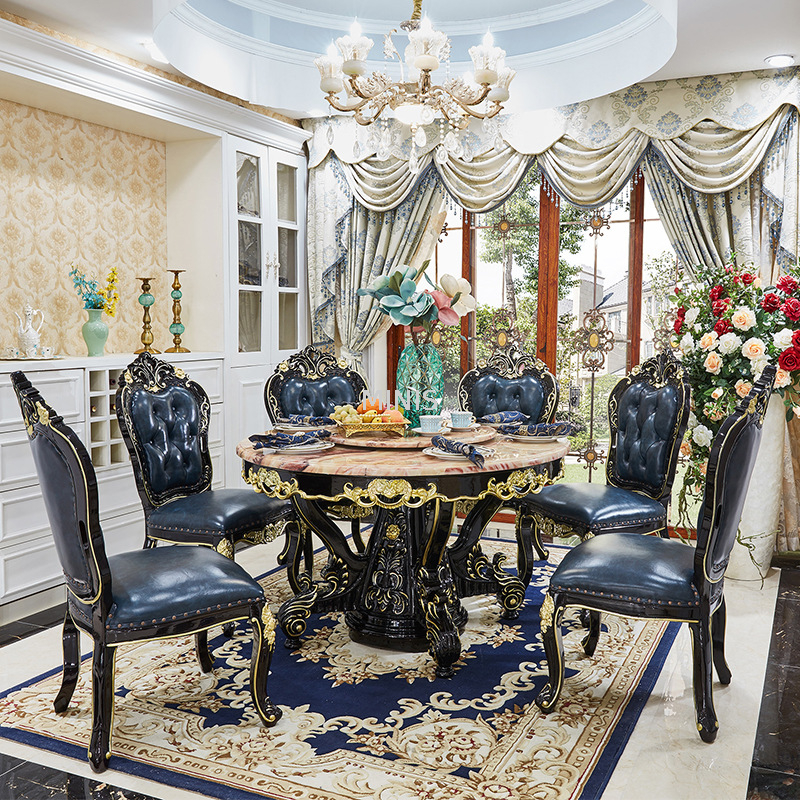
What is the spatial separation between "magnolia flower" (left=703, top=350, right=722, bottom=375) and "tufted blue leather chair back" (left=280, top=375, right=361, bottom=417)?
1.76 metres

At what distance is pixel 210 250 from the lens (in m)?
4.97

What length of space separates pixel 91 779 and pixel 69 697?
449mm

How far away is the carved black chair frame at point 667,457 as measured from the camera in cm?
343

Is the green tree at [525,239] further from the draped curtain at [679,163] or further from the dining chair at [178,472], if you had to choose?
the dining chair at [178,472]

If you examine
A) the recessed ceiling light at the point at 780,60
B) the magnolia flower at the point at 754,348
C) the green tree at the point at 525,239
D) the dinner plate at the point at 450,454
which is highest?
the recessed ceiling light at the point at 780,60

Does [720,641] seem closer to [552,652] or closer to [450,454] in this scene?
[552,652]

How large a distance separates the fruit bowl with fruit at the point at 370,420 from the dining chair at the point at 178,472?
0.52m

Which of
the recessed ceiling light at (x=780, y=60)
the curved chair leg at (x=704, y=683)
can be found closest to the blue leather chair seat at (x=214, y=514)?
the curved chair leg at (x=704, y=683)

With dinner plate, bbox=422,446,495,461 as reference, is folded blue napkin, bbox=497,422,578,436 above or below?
above

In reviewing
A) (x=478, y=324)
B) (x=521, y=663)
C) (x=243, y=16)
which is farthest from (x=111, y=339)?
(x=521, y=663)

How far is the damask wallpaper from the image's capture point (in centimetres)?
410

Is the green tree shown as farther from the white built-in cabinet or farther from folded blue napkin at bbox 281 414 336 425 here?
folded blue napkin at bbox 281 414 336 425

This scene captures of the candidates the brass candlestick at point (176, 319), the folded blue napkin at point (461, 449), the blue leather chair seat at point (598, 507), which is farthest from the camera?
the brass candlestick at point (176, 319)

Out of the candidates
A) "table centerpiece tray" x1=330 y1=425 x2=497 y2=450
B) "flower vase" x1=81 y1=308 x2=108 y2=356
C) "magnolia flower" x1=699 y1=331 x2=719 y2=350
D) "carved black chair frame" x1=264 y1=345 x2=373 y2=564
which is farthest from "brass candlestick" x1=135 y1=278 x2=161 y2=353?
"magnolia flower" x1=699 y1=331 x2=719 y2=350
